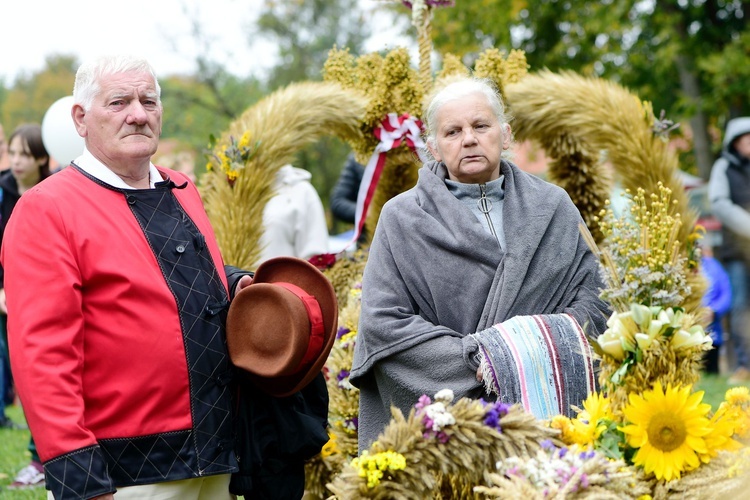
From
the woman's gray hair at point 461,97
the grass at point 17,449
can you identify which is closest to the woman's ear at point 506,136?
the woman's gray hair at point 461,97

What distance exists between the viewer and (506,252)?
10.1ft

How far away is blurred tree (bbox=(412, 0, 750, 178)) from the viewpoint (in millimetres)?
13953

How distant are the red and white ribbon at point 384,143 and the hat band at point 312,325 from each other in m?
1.81

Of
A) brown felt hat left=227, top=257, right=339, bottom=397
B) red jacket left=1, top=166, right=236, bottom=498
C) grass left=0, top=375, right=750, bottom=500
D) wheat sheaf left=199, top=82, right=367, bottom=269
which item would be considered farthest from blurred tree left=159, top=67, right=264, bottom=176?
red jacket left=1, top=166, right=236, bottom=498

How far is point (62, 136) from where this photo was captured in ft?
17.0

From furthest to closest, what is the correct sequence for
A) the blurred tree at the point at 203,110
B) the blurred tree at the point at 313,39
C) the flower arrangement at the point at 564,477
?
the blurred tree at the point at 203,110, the blurred tree at the point at 313,39, the flower arrangement at the point at 564,477

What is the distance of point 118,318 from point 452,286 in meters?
1.06

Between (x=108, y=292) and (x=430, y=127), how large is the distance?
51.7 inches

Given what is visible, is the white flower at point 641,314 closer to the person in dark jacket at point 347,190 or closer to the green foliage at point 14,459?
the green foliage at point 14,459

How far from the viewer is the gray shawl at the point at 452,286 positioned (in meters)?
3.03

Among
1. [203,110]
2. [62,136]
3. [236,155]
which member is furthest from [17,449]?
[203,110]

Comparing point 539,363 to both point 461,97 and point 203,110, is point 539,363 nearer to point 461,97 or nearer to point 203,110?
point 461,97

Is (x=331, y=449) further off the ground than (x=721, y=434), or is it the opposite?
(x=721, y=434)

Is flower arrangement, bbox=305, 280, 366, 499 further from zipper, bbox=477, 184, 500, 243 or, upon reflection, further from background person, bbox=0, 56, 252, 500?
background person, bbox=0, 56, 252, 500
